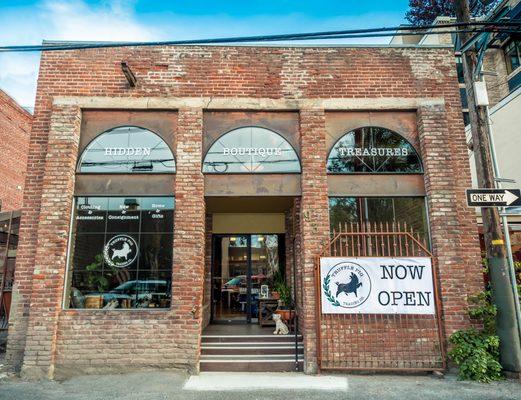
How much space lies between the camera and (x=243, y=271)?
1053 cm

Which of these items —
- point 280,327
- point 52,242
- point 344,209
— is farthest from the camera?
point 280,327

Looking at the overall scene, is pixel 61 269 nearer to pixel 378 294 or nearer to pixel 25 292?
pixel 25 292

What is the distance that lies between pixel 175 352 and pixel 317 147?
476cm

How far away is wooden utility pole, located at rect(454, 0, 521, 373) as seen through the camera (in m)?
6.35

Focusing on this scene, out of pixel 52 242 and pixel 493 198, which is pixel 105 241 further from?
pixel 493 198

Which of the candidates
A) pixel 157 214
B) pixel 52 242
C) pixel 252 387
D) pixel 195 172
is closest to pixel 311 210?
pixel 195 172

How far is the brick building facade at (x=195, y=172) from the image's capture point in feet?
22.6

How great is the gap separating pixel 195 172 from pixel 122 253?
2119 mm

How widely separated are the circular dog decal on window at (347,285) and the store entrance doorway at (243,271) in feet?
10.8

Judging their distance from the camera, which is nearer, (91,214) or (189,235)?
(189,235)

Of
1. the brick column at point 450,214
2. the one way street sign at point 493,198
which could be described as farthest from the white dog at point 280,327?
the one way street sign at point 493,198

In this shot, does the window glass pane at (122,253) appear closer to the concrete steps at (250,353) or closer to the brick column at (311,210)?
the concrete steps at (250,353)

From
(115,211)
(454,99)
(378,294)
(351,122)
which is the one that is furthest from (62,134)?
(454,99)

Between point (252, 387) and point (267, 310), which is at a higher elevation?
point (267, 310)
